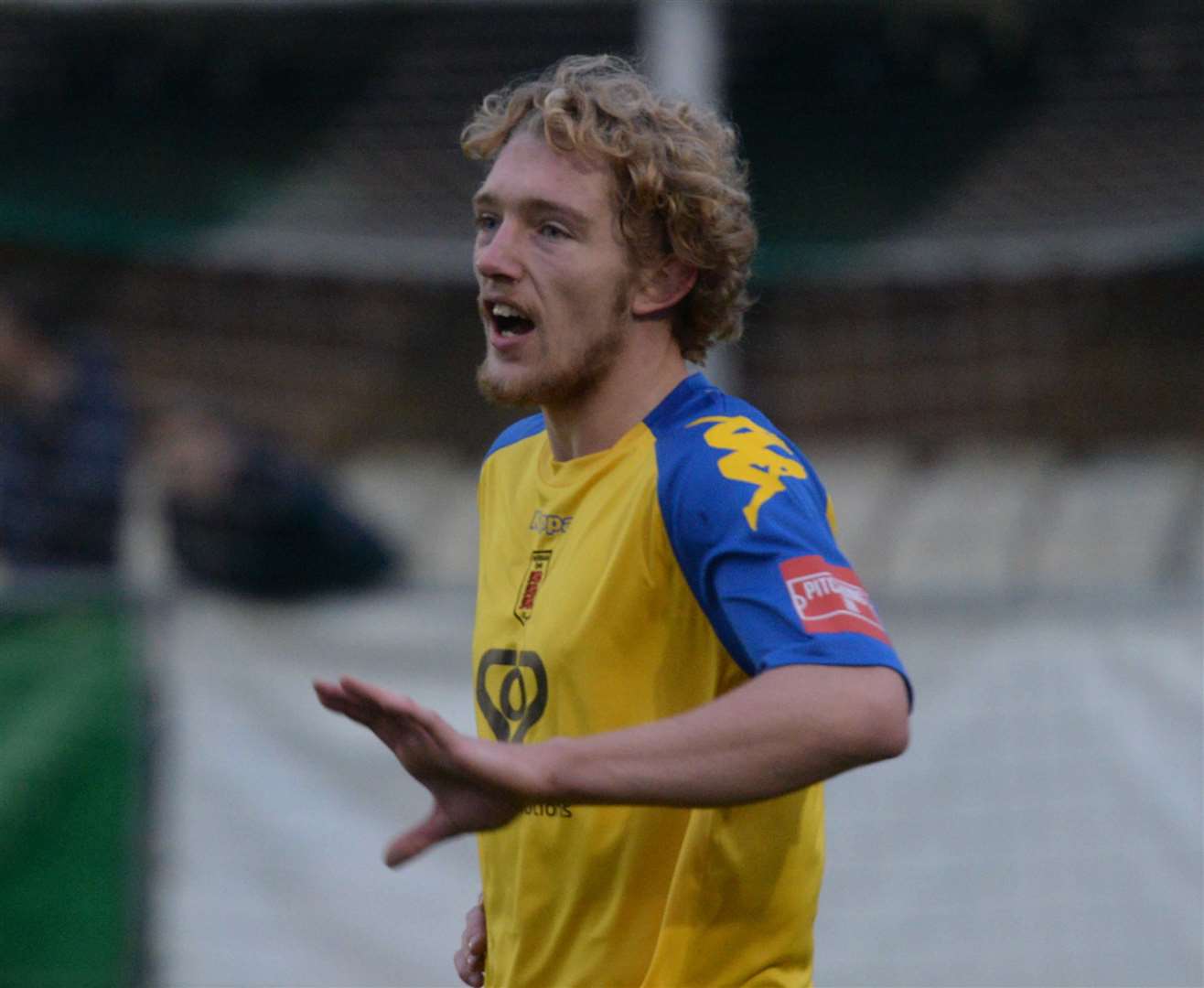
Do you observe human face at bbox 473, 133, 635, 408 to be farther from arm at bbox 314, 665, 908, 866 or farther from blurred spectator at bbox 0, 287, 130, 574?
blurred spectator at bbox 0, 287, 130, 574

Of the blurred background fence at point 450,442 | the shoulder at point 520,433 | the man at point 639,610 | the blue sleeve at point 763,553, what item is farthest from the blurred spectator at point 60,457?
the blue sleeve at point 763,553

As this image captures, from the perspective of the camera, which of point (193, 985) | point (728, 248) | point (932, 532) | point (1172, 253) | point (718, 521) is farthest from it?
point (1172, 253)

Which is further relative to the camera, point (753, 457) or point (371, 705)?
point (753, 457)

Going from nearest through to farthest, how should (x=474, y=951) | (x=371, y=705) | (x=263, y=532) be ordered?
(x=371, y=705) < (x=474, y=951) < (x=263, y=532)

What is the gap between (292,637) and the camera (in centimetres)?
568

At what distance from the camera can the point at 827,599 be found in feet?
7.86

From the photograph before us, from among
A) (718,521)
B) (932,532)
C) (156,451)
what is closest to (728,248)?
(718,521)

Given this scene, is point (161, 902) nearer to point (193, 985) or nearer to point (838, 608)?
point (193, 985)

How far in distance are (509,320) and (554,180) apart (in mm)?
236

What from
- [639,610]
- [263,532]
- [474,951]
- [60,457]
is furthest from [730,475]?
[60,457]

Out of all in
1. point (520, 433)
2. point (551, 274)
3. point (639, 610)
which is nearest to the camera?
point (639, 610)

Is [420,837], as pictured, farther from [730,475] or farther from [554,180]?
[554,180]

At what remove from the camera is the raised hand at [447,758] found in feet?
7.20

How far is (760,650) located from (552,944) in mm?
714
